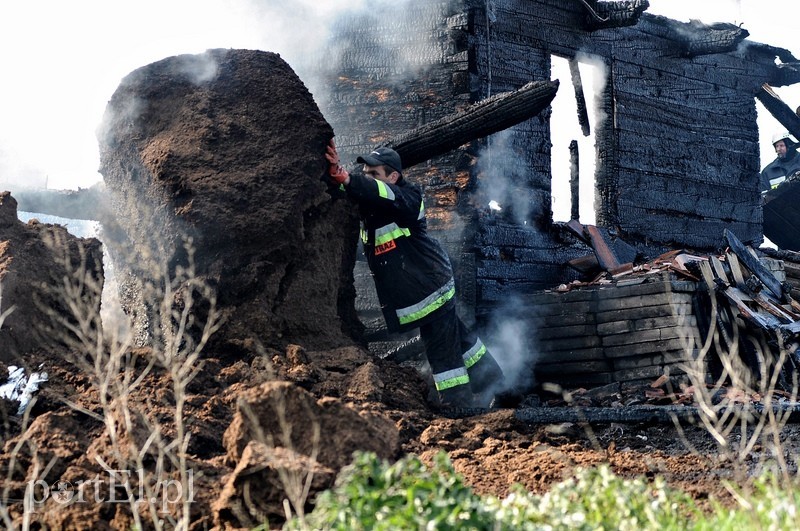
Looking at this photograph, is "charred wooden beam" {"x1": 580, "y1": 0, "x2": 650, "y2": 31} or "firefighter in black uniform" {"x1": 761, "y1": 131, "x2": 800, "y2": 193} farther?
"firefighter in black uniform" {"x1": 761, "y1": 131, "x2": 800, "y2": 193}

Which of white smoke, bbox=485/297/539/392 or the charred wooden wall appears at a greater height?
the charred wooden wall

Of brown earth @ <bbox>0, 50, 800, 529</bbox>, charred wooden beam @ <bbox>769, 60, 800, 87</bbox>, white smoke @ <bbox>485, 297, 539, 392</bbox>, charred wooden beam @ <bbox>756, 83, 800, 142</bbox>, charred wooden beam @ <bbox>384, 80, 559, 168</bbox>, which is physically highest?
charred wooden beam @ <bbox>769, 60, 800, 87</bbox>

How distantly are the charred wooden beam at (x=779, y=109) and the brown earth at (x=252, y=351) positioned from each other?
8.93 m

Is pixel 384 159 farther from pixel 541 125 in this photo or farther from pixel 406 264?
pixel 541 125

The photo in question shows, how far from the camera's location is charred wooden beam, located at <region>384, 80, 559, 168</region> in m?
7.38

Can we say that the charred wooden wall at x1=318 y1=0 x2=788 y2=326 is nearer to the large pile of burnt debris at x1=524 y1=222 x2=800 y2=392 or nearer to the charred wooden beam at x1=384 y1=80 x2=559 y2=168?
the large pile of burnt debris at x1=524 y1=222 x2=800 y2=392

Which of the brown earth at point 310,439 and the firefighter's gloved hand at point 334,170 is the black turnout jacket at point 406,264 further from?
the brown earth at point 310,439

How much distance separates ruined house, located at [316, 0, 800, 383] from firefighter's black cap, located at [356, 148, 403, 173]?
2.18 metres

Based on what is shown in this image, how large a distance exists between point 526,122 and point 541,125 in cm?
29

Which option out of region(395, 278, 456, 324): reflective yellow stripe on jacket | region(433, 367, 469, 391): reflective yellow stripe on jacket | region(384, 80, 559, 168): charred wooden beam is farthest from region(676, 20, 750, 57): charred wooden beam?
region(433, 367, 469, 391): reflective yellow stripe on jacket

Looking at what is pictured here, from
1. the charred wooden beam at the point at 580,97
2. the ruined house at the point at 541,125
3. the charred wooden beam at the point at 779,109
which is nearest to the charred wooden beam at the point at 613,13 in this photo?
the ruined house at the point at 541,125

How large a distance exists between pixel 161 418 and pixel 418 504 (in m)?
2.16

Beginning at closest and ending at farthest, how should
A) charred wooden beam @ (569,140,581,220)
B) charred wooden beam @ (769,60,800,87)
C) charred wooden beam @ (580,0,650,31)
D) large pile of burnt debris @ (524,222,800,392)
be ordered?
1. large pile of burnt debris @ (524,222,800,392)
2. charred wooden beam @ (580,0,650,31)
3. charred wooden beam @ (569,140,581,220)
4. charred wooden beam @ (769,60,800,87)

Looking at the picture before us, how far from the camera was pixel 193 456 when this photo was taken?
451 centimetres
